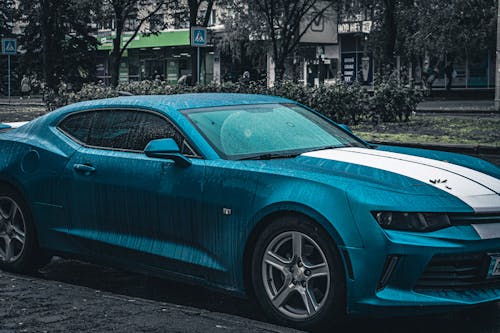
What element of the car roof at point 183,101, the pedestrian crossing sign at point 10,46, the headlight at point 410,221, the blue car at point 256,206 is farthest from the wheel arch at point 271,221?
the pedestrian crossing sign at point 10,46

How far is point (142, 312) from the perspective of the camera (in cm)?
541

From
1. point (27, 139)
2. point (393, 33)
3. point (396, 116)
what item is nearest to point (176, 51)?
point (393, 33)

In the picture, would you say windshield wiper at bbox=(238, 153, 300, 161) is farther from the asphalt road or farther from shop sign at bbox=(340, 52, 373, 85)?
shop sign at bbox=(340, 52, 373, 85)

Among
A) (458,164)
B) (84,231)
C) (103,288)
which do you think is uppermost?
(458,164)

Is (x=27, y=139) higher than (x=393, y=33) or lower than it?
lower

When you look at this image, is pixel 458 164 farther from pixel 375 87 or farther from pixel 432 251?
pixel 375 87

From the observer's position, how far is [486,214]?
4793mm

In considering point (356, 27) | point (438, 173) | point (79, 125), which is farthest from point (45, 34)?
point (438, 173)

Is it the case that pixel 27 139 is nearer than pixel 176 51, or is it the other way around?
pixel 27 139

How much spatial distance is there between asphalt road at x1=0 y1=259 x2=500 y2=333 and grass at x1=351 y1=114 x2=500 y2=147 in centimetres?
1114

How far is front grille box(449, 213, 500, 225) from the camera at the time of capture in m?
4.69

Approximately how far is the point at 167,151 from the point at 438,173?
1.61 metres

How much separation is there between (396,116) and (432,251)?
18975 millimetres

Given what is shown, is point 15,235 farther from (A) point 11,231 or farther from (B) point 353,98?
(B) point 353,98
